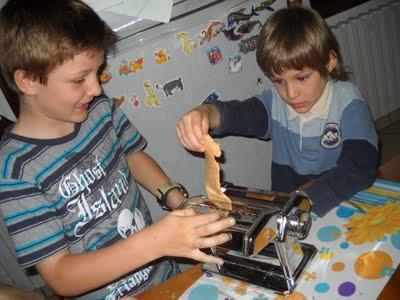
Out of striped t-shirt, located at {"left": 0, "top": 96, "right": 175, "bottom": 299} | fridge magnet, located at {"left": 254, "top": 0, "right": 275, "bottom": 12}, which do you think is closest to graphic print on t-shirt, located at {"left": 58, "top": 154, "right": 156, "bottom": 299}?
striped t-shirt, located at {"left": 0, "top": 96, "right": 175, "bottom": 299}

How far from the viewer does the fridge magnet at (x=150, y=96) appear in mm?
1264

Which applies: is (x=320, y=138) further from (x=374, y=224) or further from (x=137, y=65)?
(x=137, y=65)

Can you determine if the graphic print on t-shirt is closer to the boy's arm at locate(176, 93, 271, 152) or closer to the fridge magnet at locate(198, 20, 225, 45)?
the boy's arm at locate(176, 93, 271, 152)

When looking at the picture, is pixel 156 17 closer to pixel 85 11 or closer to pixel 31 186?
pixel 85 11

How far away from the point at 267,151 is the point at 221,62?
460mm

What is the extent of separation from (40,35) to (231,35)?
2.52 feet

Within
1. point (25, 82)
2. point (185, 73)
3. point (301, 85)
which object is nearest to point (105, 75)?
point (185, 73)

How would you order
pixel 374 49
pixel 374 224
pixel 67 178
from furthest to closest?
1. pixel 374 49
2. pixel 67 178
3. pixel 374 224

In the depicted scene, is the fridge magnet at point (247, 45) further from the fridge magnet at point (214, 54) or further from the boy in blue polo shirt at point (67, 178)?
the boy in blue polo shirt at point (67, 178)

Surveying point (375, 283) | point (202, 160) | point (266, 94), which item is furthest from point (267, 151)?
point (375, 283)

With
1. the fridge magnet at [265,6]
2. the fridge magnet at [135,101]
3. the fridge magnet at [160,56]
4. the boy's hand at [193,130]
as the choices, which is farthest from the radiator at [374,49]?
the boy's hand at [193,130]

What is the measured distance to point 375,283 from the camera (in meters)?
0.65

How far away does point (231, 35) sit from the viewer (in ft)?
4.48

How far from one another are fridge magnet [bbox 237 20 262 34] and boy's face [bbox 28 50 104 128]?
0.68 meters
